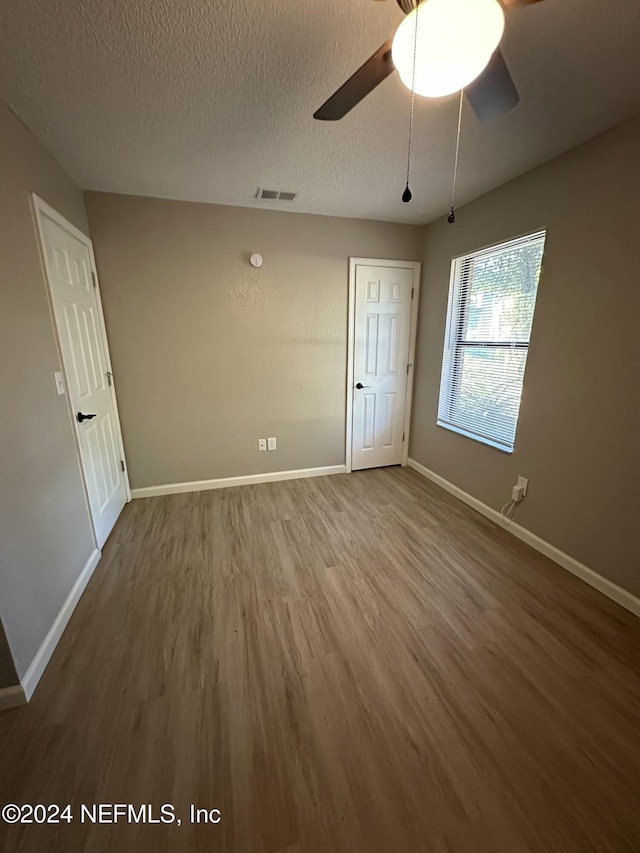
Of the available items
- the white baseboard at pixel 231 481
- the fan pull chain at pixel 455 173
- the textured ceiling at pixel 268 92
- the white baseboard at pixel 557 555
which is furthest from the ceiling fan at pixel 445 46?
the white baseboard at pixel 231 481

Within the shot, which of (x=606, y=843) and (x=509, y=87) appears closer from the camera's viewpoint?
(x=606, y=843)

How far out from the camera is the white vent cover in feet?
8.12

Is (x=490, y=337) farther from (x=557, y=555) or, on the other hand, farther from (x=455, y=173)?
(x=557, y=555)

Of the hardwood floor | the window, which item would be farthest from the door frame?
the hardwood floor

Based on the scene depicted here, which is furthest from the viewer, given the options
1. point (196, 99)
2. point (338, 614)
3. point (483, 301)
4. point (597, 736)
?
point (483, 301)

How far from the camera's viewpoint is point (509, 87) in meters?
1.09

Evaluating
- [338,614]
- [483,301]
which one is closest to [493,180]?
[483,301]

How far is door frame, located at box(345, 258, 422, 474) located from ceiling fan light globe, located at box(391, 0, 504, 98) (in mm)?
2268

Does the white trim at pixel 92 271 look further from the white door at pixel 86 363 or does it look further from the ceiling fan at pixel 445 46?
the ceiling fan at pixel 445 46

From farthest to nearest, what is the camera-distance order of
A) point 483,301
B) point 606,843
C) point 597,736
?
point 483,301 < point 597,736 < point 606,843

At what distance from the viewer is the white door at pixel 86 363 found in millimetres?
1933

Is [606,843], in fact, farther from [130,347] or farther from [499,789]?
[130,347]

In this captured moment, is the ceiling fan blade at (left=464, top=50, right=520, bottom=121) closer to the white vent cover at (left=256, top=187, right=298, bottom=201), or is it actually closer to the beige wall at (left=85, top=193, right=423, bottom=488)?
the white vent cover at (left=256, top=187, right=298, bottom=201)

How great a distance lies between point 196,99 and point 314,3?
0.69m
